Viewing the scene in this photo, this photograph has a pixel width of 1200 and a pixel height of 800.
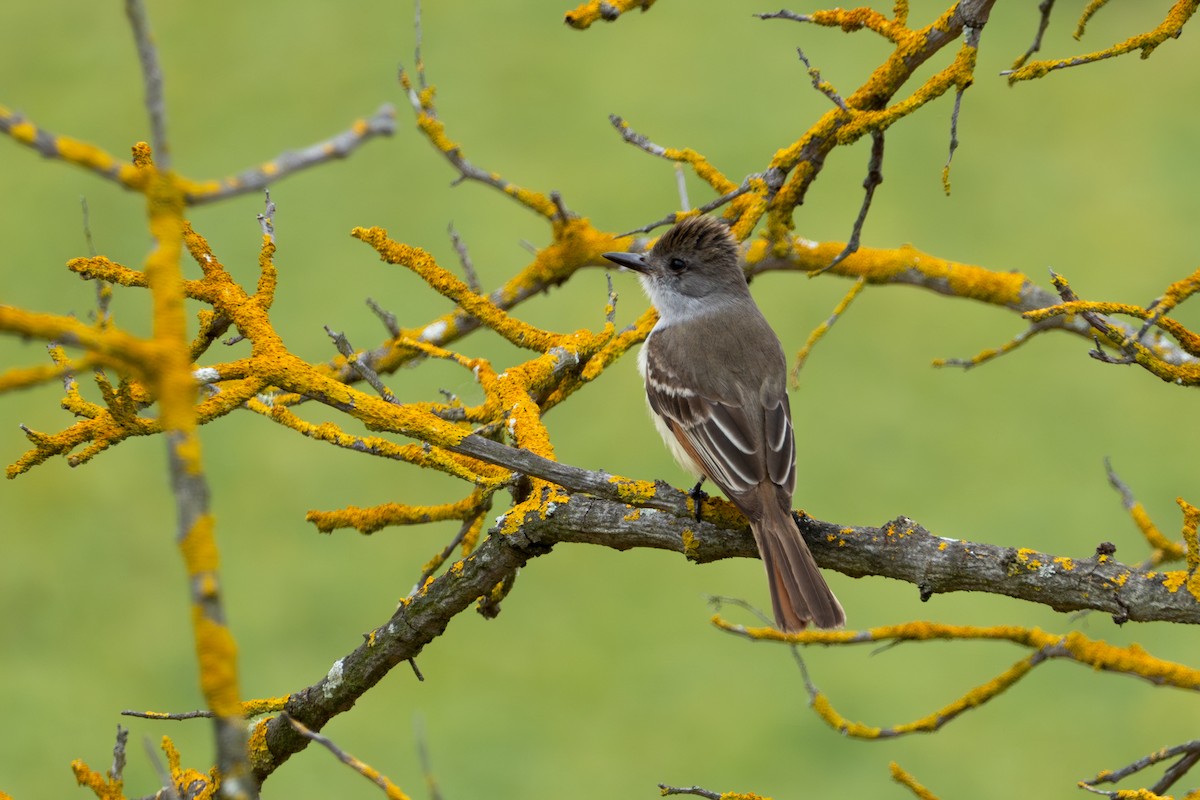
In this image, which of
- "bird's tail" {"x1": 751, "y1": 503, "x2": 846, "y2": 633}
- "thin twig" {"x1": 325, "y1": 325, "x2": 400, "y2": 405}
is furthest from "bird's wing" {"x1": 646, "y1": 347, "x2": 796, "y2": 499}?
"thin twig" {"x1": 325, "y1": 325, "x2": 400, "y2": 405}

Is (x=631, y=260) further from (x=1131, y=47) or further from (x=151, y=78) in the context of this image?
(x=151, y=78)

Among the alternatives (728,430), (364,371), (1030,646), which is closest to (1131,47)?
(1030,646)

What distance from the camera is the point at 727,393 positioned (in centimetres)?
376

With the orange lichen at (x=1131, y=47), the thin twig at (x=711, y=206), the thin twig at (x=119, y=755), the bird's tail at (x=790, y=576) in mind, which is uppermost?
the thin twig at (x=711, y=206)

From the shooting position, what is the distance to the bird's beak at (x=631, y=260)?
376cm

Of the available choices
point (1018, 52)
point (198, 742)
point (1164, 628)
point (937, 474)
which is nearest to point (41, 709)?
point (198, 742)

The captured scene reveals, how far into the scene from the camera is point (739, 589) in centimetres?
712

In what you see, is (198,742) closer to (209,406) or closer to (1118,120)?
(209,406)

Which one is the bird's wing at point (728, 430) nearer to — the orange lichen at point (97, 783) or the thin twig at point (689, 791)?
the thin twig at point (689, 791)

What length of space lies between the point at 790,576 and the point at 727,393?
0.88 metres

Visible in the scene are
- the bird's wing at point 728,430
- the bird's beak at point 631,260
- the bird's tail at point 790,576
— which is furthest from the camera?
the bird's beak at point 631,260

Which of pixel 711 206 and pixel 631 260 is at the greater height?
pixel 631 260

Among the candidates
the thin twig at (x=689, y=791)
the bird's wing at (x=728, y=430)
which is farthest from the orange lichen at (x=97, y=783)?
the bird's wing at (x=728, y=430)

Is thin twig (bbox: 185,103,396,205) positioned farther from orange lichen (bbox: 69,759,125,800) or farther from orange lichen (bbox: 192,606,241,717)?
orange lichen (bbox: 69,759,125,800)
